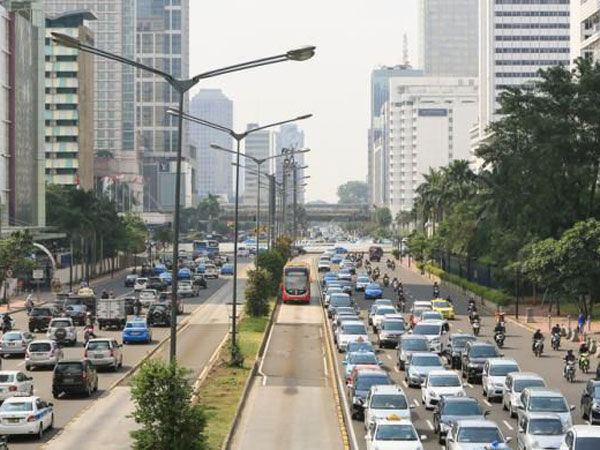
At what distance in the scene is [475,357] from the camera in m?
46.4

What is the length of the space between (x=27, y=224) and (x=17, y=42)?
66.4 ft

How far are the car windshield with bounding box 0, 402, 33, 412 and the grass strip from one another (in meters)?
4.88

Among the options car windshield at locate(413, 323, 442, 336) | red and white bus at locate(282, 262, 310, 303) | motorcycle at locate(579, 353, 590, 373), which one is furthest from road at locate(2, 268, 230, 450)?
motorcycle at locate(579, 353, 590, 373)

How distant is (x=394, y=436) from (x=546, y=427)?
4.04 meters

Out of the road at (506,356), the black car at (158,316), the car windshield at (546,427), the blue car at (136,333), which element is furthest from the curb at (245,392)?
the car windshield at (546,427)

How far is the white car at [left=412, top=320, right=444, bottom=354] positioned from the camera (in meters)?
54.8

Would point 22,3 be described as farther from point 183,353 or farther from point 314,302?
point 183,353

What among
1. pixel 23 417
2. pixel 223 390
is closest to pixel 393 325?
pixel 223 390

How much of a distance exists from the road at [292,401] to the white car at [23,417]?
5.43 metres

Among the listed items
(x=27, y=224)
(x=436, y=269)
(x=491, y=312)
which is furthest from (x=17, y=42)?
(x=491, y=312)

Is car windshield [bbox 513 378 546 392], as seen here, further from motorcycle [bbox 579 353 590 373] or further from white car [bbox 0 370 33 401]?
white car [bbox 0 370 33 401]

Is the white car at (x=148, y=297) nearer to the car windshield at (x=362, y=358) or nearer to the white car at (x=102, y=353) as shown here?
the white car at (x=102, y=353)

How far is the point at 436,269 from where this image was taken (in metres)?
126

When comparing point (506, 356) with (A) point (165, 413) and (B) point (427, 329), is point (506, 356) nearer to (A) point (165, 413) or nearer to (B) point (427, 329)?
(B) point (427, 329)
